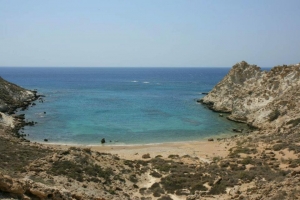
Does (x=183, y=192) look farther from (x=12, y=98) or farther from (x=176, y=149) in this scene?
(x=12, y=98)

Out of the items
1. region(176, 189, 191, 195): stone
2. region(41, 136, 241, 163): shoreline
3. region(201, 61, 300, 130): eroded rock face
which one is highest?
region(201, 61, 300, 130): eroded rock face

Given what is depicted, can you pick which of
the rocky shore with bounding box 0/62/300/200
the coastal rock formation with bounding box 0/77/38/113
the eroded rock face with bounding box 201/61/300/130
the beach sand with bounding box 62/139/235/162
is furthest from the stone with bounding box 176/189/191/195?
the coastal rock formation with bounding box 0/77/38/113

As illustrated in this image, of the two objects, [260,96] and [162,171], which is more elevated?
[260,96]

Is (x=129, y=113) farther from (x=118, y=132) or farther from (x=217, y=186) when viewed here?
(x=217, y=186)

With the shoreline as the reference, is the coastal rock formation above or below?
above

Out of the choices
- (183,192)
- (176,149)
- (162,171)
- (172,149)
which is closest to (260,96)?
(176,149)

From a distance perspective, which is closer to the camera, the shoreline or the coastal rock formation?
the shoreline

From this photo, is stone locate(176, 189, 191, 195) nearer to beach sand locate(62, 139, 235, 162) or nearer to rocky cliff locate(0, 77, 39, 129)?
beach sand locate(62, 139, 235, 162)

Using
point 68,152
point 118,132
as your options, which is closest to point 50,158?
point 68,152

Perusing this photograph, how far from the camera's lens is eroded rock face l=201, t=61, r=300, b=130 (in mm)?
48375

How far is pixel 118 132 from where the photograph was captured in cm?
4888

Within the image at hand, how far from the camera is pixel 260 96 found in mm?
57875

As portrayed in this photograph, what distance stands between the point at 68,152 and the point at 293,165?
17524 millimetres

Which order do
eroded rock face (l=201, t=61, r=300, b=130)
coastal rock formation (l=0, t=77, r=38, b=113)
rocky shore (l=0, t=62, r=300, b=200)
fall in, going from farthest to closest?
coastal rock formation (l=0, t=77, r=38, b=113), eroded rock face (l=201, t=61, r=300, b=130), rocky shore (l=0, t=62, r=300, b=200)
